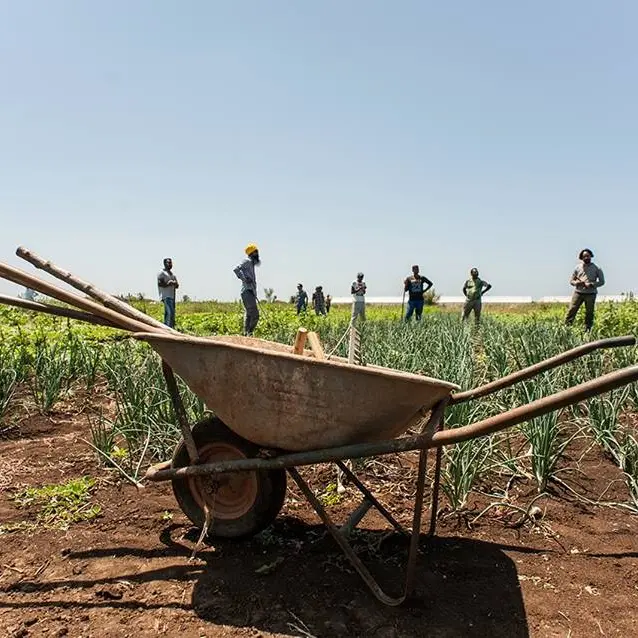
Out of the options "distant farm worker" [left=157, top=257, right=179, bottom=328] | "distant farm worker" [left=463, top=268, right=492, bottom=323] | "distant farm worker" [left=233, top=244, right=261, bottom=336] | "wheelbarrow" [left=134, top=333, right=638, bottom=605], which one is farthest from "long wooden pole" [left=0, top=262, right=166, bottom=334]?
"distant farm worker" [left=463, top=268, right=492, bottom=323]

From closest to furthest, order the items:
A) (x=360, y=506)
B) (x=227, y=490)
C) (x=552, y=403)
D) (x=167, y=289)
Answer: (x=552, y=403) < (x=360, y=506) < (x=227, y=490) < (x=167, y=289)

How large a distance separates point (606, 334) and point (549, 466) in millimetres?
4951

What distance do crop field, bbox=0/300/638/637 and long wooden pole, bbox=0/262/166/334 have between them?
0.88m

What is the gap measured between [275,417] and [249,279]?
627cm

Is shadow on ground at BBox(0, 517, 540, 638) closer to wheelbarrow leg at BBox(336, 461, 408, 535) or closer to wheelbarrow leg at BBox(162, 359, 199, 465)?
wheelbarrow leg at BBox(336, 461, 408, 535)

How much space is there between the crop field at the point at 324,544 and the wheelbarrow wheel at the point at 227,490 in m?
0.11

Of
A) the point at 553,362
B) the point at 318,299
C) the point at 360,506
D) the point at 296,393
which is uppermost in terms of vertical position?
the point at 318,299

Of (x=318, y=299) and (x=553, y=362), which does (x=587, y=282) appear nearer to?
(x=553, y=362)

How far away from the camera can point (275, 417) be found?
1.84 meters

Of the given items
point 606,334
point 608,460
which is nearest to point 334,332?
point 606,334

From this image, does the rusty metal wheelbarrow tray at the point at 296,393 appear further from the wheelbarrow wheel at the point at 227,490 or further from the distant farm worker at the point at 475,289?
the distant farm worker at the point at 475,289

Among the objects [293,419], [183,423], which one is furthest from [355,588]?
[183,423]

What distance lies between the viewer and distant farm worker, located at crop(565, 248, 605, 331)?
8.12 metres

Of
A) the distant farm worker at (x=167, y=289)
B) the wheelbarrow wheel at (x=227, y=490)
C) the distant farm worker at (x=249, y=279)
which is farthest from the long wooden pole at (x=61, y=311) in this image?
the distant farm worker at (x=167, y=289)
